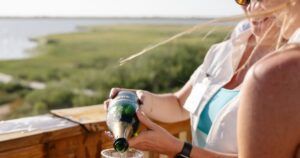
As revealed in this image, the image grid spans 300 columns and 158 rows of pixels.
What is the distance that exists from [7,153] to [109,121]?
32cm

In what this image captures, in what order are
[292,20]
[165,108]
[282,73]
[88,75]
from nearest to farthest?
[282,73]
[292,20]
[165,108]
[88,75]

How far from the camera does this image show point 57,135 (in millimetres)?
1610

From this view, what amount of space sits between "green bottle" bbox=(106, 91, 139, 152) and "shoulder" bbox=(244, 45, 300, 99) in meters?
0.59

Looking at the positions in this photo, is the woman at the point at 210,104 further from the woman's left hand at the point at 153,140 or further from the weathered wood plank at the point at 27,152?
the weathered wood plank at the point at 27,152

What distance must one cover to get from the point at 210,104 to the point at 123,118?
38cm

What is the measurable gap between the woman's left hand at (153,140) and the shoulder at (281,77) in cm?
61

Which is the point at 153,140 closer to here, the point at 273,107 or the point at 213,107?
the point at 213,107

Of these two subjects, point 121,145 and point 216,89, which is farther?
point 216,89

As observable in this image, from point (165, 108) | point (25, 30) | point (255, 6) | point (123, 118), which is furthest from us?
point (25, 30)

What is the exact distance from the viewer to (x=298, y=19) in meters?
1.03

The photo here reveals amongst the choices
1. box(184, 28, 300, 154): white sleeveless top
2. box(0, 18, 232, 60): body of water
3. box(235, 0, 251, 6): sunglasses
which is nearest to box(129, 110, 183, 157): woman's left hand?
box(184, 28, 300, 154): white sleeveless top

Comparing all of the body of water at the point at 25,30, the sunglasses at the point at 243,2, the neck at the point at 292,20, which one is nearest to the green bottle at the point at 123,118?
the sunglasses at the point at 243,2

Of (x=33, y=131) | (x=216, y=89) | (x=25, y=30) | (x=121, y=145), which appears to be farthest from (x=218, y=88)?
(x=25, y=30)

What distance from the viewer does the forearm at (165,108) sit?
1.92m
